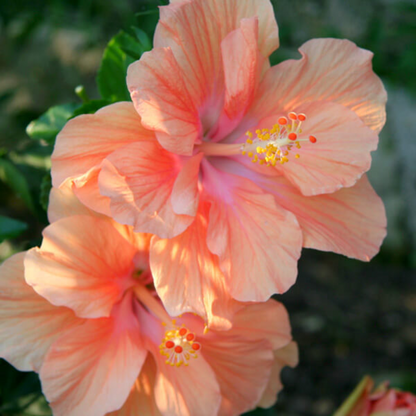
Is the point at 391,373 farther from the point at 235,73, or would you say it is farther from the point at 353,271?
the point at 235,73

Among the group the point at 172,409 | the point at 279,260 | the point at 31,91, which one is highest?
the point at 279,260

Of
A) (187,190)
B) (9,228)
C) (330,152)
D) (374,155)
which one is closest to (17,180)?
(9,228)

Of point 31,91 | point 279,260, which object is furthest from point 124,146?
point 31,91

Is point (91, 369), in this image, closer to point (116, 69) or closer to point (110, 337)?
point (110, 337)

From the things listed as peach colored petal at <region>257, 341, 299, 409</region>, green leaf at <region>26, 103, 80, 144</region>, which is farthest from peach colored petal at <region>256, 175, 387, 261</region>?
green leaf at <region>26, 103, 80, 144</region>

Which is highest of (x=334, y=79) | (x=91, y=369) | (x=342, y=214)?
(x=334, y=79)

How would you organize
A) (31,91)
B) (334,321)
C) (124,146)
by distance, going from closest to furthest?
(124,146)
(31,91)
(334,321)

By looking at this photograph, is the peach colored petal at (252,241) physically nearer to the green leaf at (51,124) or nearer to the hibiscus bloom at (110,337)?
the hibiscus bloom at (110,337)
